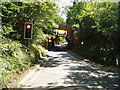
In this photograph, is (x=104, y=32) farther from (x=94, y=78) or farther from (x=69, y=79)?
(x=69, y=79)

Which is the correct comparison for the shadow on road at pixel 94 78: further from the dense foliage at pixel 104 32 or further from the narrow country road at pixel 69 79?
the dense foliage at pixel 104 32

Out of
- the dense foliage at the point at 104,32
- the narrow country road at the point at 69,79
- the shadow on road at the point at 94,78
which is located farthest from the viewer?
the dense foliage at the point at 104,32

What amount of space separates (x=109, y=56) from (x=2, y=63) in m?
12.1

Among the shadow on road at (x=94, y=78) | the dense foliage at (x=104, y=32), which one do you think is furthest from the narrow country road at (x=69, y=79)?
the dense foliage at (x=104, y=32)

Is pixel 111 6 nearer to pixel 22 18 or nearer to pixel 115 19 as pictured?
pixel 115 19

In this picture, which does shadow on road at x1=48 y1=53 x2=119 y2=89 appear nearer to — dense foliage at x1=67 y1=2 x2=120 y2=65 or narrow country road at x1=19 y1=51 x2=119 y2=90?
narrow country road at x1=19 y1=51 x2=119 y2=90

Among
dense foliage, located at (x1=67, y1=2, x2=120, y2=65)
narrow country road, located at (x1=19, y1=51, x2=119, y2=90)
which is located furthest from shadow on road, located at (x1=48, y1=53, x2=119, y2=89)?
A: dense foliage, located at (x1=67, y1=2, x2=120, y2=65)

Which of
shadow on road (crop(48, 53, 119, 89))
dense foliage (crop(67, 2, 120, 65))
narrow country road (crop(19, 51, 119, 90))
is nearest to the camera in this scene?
narrow country road (crop(19, 51, 119, 90))

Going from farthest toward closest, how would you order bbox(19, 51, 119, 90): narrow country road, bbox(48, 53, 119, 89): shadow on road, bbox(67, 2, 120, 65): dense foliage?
1. bbox(67, 2, 120, 65): dense foliage
2. bbox(48, 53, 119, 89): shadow on road
3. bbox(19, 51, 119, 90): narrow country road

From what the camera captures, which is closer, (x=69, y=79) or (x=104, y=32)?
(x=69, y=79)

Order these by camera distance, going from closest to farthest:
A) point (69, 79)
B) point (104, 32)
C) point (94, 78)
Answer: point (69, 79) < point (94, 78) < point (104, 32)

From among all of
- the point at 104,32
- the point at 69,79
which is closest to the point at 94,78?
the point at 69,79

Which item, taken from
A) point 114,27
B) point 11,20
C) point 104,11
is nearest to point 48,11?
point 11,20

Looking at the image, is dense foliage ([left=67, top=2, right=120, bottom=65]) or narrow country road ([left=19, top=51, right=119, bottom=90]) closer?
narrow country road ([left=19, top=51, right=119, bottom=90])
